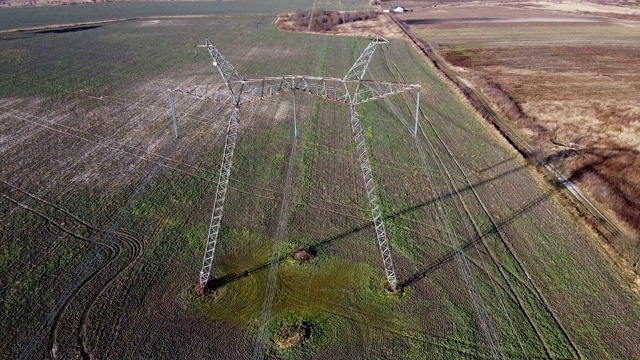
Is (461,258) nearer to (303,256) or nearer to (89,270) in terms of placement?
(303,256)

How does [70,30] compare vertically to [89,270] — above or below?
above

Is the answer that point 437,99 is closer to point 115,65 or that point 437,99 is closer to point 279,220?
point 279,220

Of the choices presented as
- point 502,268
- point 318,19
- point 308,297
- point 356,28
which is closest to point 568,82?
point 502,268

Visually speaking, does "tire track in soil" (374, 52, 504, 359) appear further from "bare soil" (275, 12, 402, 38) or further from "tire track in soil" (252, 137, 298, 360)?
"bare soil" (275, 12, 402, 38)

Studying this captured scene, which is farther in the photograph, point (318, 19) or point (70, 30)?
point (318, 19)

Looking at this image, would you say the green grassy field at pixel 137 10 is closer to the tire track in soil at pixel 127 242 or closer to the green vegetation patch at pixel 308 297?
the tire track in soil at pixel 127 242

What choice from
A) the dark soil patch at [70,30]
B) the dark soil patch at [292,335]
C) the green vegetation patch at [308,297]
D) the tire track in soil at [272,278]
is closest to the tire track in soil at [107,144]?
the tire track in soil at [272,278]
